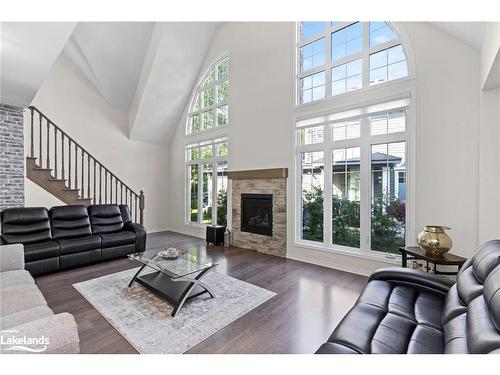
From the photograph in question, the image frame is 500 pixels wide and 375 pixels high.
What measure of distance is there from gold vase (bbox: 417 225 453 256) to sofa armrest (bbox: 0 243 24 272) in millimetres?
4382

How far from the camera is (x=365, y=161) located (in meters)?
3.72

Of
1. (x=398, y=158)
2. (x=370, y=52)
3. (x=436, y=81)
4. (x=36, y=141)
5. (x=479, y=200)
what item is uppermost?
(x=370, y=52)

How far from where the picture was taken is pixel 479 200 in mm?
2754

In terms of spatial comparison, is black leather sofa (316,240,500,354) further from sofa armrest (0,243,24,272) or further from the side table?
sofa armrest (0,243,24,272)

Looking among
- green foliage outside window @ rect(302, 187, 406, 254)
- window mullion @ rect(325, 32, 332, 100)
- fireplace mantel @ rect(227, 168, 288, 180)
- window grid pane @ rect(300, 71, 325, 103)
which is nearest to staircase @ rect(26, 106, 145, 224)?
fireplace mantel @ rect(227, 168, 288, 180)

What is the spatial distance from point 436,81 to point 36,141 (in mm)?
7499

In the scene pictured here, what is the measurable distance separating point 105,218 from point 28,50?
2.71m

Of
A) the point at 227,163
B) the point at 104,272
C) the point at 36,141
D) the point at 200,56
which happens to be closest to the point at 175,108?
the point at 200,56

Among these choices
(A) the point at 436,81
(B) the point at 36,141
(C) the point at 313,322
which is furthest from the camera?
(B) the point at 36,141

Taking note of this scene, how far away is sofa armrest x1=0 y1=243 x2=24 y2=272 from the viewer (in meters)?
2.35

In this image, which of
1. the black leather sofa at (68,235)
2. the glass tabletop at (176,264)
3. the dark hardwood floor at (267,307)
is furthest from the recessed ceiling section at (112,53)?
the glass tabletop at (176,264)

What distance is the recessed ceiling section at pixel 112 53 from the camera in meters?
5.34

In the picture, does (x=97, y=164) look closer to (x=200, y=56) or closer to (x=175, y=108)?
(x=175, y=108)

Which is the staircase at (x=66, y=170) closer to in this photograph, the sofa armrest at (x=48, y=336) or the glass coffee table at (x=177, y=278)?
the glass coffee table at (x=177, y=278)
